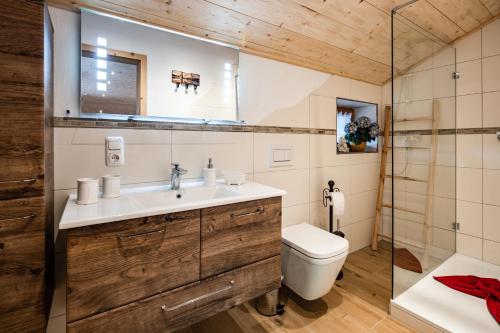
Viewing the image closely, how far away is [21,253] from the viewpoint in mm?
878

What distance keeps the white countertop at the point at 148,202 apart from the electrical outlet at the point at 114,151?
0.17 meters

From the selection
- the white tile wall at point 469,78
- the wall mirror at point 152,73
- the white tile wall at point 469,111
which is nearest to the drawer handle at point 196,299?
the wall mirror at point 152,73

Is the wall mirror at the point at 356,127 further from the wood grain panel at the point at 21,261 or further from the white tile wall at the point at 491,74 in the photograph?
the wood grain panel at the point at 21,261

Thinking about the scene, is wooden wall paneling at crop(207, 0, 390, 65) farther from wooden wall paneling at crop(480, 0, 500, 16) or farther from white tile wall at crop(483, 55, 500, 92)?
white tile wall at crop(483, 55, 500, 92)

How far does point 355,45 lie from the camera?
2049mm

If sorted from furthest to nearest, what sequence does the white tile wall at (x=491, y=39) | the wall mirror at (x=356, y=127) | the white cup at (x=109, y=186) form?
the wall mirror at (x=356, y=127) < the white tile wall at (x=491, y=39) < the white cup at (x=109, y=186)

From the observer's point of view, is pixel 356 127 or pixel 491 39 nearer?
pixel 491 39

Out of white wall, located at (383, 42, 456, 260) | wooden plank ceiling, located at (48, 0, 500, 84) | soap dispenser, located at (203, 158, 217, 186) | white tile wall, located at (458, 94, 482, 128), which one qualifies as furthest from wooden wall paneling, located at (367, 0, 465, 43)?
soap dispenser, located at (203, 158, 217, 186)

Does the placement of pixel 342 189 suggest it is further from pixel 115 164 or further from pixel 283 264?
pixel 115 164

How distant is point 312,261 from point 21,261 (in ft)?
4.64

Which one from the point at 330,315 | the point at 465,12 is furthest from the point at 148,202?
the point at 465,12

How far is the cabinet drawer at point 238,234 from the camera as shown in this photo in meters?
1.12

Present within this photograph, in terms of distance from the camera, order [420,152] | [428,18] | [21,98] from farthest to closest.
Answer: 1. [420,152]
2. [428,18]
3. [21,98]

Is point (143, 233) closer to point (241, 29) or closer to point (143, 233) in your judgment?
point (143, 233)
